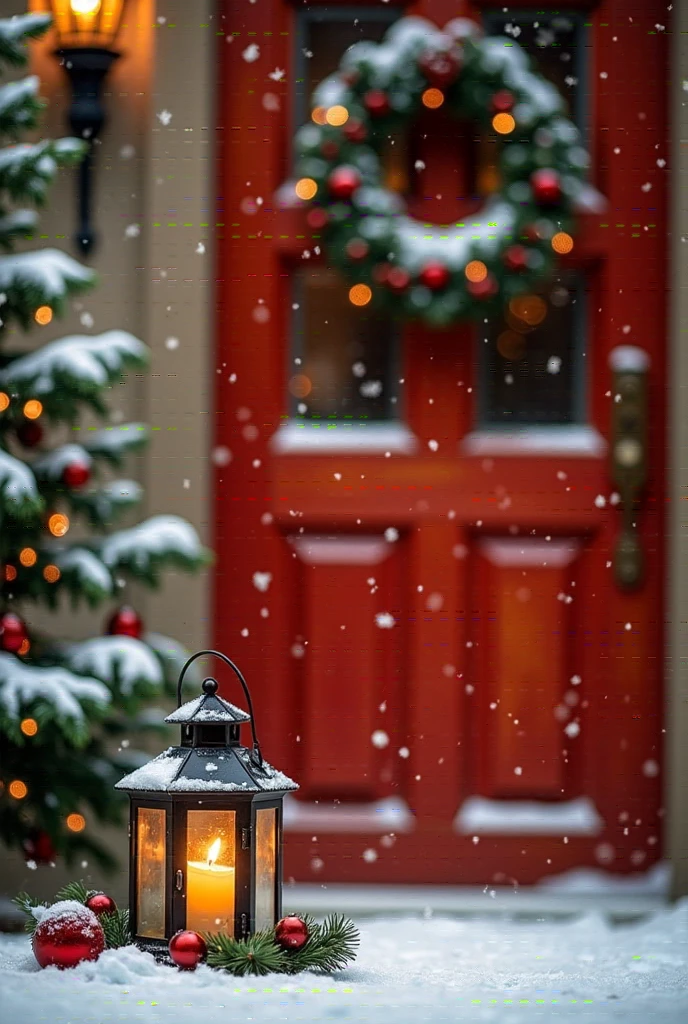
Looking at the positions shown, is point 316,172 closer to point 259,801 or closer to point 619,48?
point 619,48

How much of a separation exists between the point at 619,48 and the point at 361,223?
877 mm

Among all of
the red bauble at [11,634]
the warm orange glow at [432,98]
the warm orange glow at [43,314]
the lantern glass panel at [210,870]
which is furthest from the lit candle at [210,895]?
the warm orange glow at [432,98]

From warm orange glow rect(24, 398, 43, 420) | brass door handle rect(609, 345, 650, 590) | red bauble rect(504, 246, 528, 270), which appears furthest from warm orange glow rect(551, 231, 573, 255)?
warm orange glow rect(24, 398, 43, 420)

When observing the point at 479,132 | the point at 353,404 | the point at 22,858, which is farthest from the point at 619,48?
the point at 22,858

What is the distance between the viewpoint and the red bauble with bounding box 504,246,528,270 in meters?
4.27

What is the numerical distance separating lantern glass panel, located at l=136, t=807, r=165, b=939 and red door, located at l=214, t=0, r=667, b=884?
1.11 metres

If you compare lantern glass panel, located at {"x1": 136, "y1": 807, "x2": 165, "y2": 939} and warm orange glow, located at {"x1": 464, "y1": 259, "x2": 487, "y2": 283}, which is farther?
warm orange glow, located at {"x1": 464, "y1": 259, "x2": 487, "y2": 283}

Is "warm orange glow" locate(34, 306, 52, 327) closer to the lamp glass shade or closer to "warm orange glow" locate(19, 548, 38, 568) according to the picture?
"warm orange glow" locate(19, 548, 38, 568)

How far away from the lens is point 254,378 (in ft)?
14.7

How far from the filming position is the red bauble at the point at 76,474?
379 cm

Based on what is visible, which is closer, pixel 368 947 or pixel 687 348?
pixel 368 947

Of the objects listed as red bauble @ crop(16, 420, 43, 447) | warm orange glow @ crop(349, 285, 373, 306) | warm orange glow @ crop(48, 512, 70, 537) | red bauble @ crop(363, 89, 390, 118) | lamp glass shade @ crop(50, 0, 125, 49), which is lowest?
warm orange glow @ crop(48, 512, 70, 537)

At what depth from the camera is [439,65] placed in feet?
14.1

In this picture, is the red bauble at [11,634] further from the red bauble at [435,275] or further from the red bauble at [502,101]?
the red bauble at [502,101]
